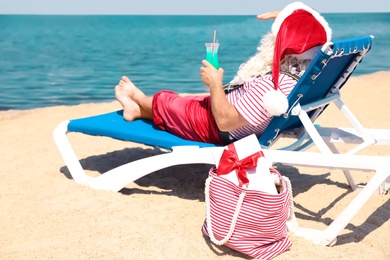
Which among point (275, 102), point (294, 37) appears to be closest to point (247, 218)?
point (275, 102)

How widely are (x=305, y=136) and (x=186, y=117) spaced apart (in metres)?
0.84

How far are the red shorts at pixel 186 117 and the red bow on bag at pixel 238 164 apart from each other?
2.28ft

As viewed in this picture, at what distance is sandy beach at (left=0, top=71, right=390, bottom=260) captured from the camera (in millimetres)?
3217

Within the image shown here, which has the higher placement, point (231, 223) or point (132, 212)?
point (231, 223)

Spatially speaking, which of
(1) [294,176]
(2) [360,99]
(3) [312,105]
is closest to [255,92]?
(3) [312,105]

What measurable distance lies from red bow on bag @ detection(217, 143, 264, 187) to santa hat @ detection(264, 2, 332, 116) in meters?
0.39

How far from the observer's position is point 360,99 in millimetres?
8586

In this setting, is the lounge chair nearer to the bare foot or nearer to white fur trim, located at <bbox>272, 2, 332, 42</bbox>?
the bare foot

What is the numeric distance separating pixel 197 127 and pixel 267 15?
2.90 ft

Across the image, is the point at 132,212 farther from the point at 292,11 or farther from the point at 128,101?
the point at 292,11

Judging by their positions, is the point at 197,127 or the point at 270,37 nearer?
the point at 270,37

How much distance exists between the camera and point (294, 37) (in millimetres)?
3537

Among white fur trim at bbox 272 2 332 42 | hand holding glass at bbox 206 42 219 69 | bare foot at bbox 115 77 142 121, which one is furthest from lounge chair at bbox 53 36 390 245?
hand holding glass at bbox 206 42 219 69

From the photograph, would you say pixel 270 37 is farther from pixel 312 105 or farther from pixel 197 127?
pixel 197 127
